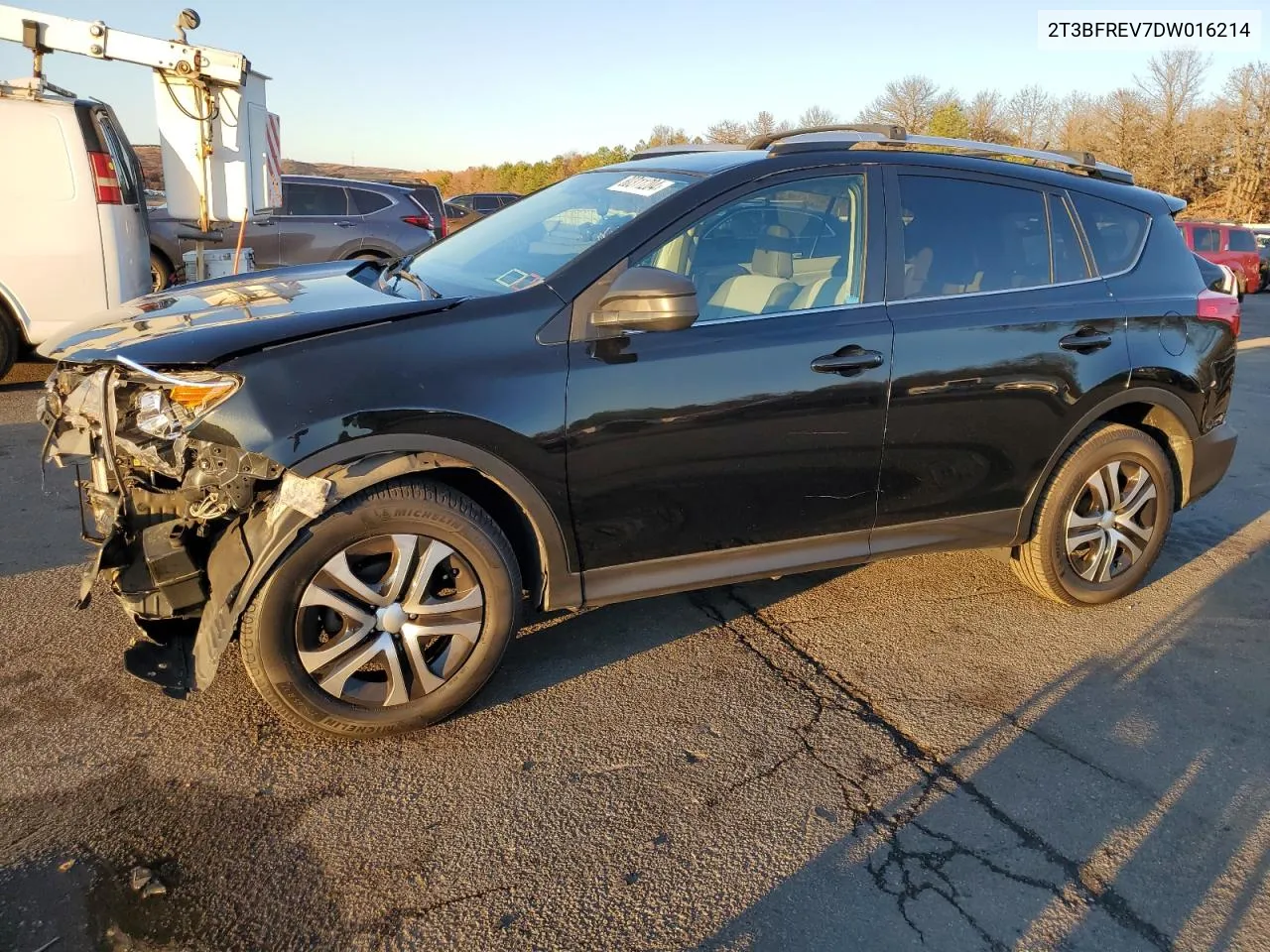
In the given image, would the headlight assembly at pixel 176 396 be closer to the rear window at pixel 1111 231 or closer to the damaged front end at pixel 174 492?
the damaged front end at pixel 174 492

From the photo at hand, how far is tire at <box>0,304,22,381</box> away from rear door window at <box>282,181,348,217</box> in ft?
14.2

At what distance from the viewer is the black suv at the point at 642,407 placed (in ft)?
9.01

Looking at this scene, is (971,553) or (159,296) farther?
(971,553)

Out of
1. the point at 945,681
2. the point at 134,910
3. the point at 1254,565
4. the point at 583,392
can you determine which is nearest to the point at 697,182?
the point at 583,392

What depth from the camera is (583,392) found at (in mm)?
2980

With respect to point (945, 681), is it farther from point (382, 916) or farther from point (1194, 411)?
point (382, 916)

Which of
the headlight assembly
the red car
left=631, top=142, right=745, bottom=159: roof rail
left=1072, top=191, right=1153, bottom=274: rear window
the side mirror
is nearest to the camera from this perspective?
the headlight assembly

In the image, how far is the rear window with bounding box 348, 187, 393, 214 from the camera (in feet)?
37.7

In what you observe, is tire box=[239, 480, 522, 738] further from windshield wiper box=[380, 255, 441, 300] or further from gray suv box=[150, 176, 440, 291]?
gray suv box=[150, 176, 440, 291]

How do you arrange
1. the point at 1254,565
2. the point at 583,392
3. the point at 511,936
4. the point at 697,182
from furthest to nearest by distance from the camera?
1. the point at 1254,565
2. the point at 697,182
3. the point at 583,392
4. the point at 511,936

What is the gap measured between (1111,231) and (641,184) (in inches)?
84.6

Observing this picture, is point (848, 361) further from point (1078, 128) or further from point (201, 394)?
point (1078, 128)

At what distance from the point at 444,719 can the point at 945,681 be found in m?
1.86

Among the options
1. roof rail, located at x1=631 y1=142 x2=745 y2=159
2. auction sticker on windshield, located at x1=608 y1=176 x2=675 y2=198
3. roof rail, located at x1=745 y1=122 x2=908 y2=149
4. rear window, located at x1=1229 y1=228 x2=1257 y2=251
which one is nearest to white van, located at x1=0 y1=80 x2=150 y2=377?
roof rail, located at x1=631 y1=142 x2=745 y2=159
